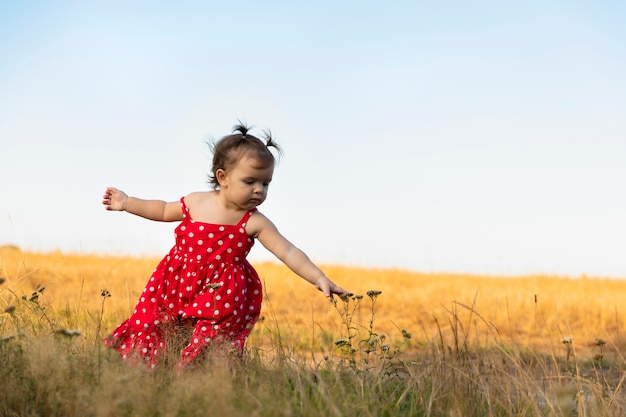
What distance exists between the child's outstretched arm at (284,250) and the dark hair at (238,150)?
1.18ft

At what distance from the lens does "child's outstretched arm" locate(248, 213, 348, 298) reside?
4172 mm

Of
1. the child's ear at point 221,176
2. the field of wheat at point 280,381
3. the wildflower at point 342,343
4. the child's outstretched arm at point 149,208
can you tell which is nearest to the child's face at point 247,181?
the child's ear at point 221,176

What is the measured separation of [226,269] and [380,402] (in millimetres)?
1301

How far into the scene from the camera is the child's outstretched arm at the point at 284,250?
417 centimetres

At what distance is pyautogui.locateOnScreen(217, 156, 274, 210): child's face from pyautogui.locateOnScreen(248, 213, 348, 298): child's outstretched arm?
0.13 meters

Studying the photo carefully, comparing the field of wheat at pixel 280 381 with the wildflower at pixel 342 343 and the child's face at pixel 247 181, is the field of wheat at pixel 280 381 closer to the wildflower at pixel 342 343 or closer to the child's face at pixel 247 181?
the wildflower at pixel 342 343

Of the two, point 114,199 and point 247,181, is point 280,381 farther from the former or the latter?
point 114,199

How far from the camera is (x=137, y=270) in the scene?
1318 centimetres

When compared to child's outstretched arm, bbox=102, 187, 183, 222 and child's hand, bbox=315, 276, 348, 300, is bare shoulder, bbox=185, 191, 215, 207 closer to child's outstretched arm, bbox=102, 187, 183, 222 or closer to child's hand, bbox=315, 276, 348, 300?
child's outstretched arm, bbox=102, 187, 183, 222

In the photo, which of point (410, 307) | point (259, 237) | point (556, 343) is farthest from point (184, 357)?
point (410, 307)

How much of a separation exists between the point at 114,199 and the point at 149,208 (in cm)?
26

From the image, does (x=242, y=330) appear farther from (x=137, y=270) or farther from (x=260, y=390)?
(x=137, y=270)

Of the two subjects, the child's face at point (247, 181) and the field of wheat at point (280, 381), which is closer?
the field of wheat at point (280, 381)

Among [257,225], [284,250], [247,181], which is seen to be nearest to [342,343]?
[284,250]
